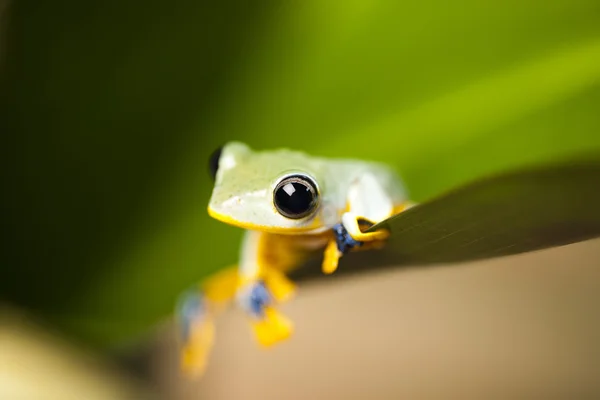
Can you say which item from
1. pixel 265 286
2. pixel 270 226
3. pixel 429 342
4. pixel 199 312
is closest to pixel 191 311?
pixel 199 312

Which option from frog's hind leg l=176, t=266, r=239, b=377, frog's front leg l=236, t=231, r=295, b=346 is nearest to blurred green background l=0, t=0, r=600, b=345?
frog's hind leg l=176, t=266, r=239, b=377

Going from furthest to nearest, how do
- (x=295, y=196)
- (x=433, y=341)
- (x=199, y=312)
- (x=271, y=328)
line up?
(x=433, y=341) < (x=199, y=312) < (x=271, y=328) < (x=295, y=196)

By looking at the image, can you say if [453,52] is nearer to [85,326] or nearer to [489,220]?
[489,220]

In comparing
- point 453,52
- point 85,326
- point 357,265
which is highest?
point 453,52

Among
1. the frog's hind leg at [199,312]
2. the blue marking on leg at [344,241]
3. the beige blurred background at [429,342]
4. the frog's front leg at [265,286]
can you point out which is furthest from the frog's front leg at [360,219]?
the beige blurred background at [429,342]

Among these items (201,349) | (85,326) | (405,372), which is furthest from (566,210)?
(405,372)

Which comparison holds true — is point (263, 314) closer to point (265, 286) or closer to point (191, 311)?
point (265, 286)

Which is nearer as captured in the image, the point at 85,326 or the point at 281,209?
the point at 281,209
